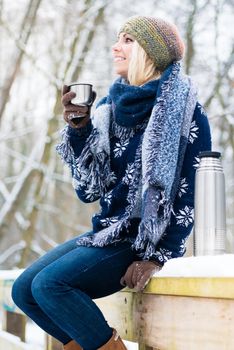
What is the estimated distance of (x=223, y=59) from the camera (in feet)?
24.6

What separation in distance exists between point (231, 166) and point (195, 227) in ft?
23.3

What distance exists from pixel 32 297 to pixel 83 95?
72 centimetres

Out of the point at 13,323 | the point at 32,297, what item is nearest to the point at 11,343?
the point at 13,323

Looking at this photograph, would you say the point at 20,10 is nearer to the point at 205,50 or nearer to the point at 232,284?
the point at 205,50

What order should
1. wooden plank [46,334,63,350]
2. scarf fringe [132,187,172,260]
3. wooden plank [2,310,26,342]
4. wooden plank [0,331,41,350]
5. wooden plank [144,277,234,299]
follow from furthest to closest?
wooden plank [2,310,26,342] → wooden plank [0,331,41,350] → wooden plank [46,334,63,350] → scarf fringe [132,187,172,260] → wooden plank [144,277,234,299]

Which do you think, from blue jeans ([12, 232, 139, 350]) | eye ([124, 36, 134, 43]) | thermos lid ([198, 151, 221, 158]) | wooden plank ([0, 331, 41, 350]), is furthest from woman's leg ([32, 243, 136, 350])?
wooden plank ([0, 331, 41, 350])

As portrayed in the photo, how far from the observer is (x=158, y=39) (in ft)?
7.45

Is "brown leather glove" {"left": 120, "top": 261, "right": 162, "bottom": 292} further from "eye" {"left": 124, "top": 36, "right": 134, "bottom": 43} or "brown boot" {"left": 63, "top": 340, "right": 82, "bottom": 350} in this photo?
"eye" {"left": 124, "top": 36, "right": 134, "bottom": 43}

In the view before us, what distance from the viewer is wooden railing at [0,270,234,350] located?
159cm

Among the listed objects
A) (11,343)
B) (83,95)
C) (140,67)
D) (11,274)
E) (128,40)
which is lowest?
(11,343)

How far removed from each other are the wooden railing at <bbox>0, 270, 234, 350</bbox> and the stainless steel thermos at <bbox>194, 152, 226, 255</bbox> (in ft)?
0.72

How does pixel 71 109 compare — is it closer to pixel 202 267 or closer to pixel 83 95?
pixel 83 95

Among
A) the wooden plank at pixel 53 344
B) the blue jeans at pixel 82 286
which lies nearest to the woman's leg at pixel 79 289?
the blue jeans at pixel 82 286

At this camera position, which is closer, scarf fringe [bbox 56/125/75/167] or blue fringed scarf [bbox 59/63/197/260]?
blue fringed scarf [bbox 59/63/197/260]
